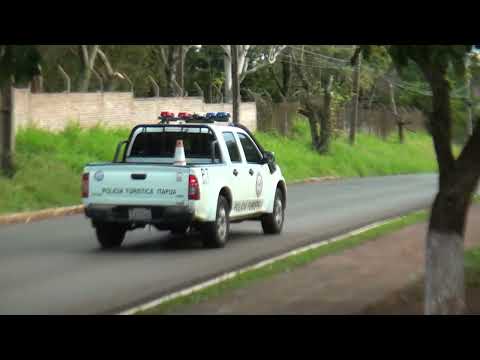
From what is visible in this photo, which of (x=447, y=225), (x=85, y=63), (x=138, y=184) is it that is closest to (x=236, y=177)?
(x=138, y=184)

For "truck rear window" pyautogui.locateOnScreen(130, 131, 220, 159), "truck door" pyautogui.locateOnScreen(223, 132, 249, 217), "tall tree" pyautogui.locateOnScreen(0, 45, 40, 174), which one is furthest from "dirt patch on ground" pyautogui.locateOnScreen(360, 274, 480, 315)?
"truck rear window" pyautogui.locateOnScreen(130, 131, 220, 159)

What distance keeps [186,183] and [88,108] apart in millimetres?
18738

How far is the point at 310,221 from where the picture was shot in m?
21.7

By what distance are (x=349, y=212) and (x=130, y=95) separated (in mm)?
14250

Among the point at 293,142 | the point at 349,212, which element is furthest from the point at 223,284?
the point at 293,142

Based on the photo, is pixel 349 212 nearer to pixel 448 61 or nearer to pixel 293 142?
pixel 448 61

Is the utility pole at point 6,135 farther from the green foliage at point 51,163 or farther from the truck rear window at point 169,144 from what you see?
the truck rear window at point 169,144

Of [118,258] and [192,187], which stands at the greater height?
[192,187]

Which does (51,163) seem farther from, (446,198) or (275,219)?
(446,198)

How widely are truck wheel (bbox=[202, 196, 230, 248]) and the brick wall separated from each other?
11.7 meters

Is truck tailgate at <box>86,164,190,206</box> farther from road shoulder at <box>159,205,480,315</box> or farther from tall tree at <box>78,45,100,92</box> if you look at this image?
tall tree at <box>78,45,100,92</box>

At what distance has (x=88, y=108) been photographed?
3391cm

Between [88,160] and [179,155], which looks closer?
[179,155]

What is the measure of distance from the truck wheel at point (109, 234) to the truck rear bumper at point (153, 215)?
52cm
